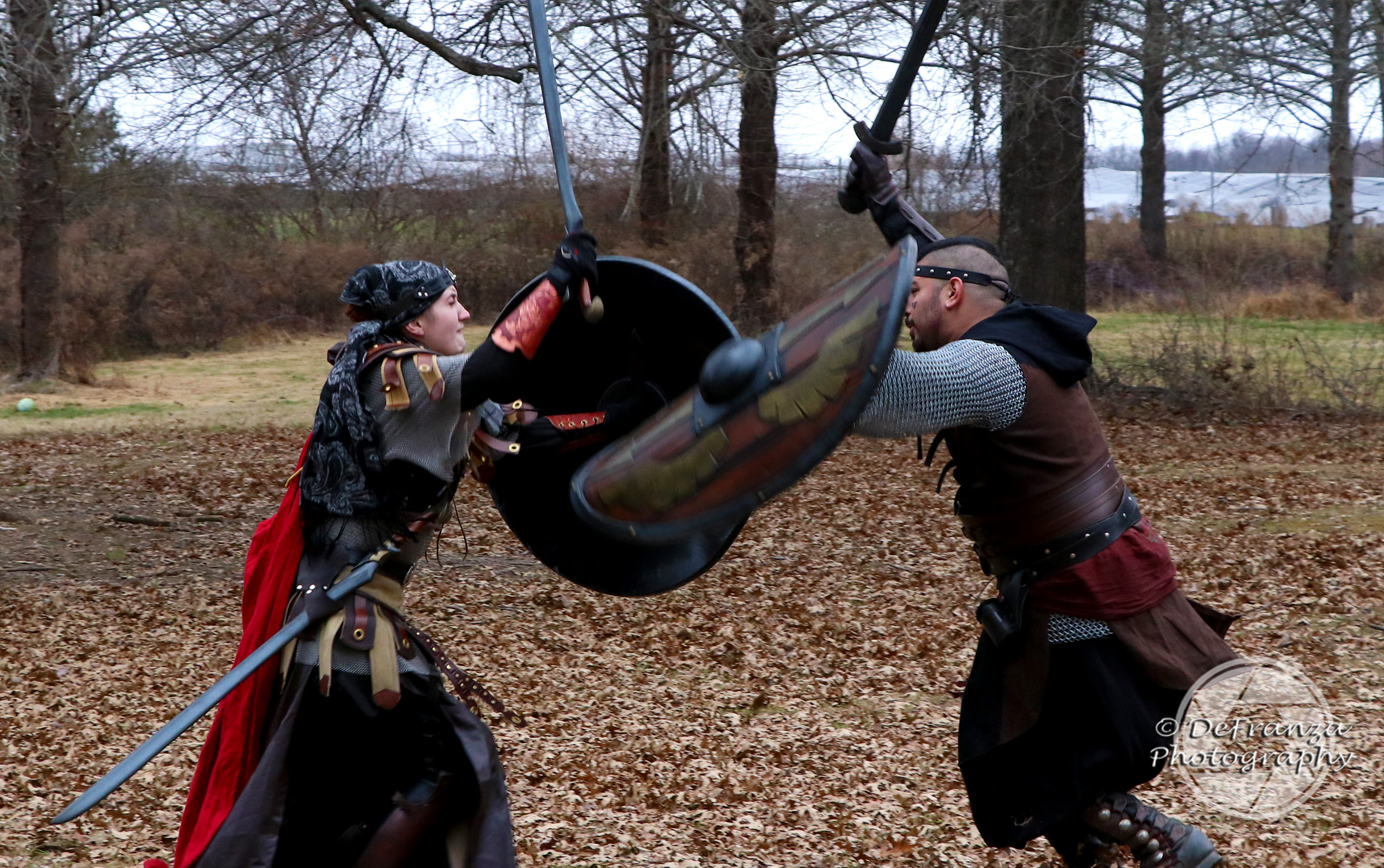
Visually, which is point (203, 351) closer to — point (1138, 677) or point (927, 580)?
point (927, 580)

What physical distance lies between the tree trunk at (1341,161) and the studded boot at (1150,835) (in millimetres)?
8318

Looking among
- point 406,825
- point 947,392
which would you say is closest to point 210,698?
point 406,825

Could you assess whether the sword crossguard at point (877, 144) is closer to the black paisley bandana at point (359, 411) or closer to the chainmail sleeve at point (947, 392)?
the chainmail sleeve at point (947, 392)

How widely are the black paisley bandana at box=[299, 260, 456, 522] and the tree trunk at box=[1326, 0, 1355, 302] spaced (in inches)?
340

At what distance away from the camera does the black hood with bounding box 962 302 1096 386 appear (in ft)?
7.84

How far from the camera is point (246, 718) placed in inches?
103

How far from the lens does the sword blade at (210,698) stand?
2.42 meters

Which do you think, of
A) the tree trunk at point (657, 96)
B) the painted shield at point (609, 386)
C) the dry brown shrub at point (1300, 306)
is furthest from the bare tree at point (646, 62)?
the dry brown shrub at point (1300, 306)

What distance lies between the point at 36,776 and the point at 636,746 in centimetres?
202

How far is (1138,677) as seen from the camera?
2.53m

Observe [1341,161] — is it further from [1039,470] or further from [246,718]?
[246,718]

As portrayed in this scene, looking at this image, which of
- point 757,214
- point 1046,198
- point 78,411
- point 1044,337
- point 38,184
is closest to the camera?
point 1044,337

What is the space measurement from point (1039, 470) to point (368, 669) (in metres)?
1.40

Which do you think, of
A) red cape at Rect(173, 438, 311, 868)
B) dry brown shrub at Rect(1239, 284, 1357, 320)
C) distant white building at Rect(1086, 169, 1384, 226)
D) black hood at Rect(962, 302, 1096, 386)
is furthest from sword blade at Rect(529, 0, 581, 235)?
dry brown shrub at Rect(1239, 284, 1357, 320)
